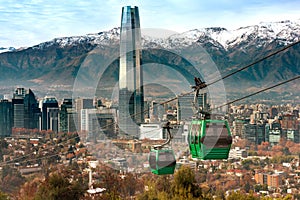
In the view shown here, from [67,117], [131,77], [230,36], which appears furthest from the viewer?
[230,36]

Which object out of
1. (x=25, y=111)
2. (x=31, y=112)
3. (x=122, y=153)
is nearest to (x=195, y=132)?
(x=122, y=153)

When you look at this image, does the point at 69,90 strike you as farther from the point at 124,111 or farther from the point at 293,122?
the point at 124,111

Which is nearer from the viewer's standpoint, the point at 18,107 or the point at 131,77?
the point at 131,77

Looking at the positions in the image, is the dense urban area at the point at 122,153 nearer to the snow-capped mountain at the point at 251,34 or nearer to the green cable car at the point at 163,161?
the green cable car at the point at 163,161

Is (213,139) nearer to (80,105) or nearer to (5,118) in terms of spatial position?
(80,105)

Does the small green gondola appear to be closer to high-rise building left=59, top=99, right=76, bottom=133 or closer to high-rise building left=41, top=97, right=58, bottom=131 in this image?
high-rise building left=59, top=99, right=76, bottom=133

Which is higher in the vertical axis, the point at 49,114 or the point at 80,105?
the point at 80,105
